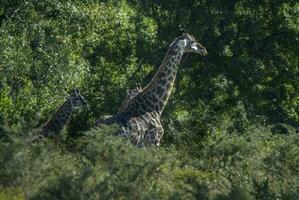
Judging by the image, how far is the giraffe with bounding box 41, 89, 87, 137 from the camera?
2145 centimetres

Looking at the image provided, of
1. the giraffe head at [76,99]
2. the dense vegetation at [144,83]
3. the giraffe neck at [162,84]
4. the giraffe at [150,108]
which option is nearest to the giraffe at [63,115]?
the giraffe head at [76,99]

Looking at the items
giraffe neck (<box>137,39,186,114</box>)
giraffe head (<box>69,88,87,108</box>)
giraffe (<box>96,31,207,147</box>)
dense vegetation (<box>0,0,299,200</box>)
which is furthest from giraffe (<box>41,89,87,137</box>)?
giraffe neck (<box>137,39,186,114</box>)

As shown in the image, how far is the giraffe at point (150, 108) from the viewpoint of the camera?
20047mm

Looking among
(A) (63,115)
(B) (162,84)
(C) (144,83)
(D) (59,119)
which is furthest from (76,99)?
(C) (144,83)

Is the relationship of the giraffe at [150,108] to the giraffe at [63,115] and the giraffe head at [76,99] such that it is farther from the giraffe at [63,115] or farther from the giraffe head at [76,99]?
the giraffe head at [76,99]

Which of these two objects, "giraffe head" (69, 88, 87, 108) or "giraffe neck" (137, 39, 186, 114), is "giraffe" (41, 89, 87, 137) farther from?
"giraffe neck" (137, 39, 186, 114)

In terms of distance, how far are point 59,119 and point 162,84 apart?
2264mm

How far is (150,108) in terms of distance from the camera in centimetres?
2092

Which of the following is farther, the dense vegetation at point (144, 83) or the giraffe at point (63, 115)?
the giraffe at point (63, 115)

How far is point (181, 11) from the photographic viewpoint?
27.5 m

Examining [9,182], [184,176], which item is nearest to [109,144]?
[9,182]

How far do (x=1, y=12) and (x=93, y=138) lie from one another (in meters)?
7.30

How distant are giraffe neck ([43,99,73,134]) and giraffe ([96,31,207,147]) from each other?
1.46 m

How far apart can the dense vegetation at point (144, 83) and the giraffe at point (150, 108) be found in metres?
0.80
